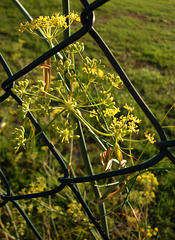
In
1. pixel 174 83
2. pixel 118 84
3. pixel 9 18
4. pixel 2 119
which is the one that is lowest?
pixel 174 83

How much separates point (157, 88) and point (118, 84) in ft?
9.40

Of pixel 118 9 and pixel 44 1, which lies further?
pixel 118 9

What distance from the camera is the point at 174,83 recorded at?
343 centimetres

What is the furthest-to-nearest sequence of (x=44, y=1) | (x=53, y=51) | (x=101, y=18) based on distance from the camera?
(x=101, y=18)
(x=44, y=1)
(x=53, y=51)

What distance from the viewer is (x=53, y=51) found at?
1.55ft

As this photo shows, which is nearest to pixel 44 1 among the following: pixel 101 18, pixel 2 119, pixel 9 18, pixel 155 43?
pixel 9 18

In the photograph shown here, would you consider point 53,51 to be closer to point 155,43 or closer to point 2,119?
point 2,119

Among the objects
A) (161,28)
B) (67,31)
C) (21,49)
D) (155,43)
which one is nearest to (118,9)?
(161,28)

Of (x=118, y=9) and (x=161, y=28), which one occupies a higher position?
(x=118, y=9)

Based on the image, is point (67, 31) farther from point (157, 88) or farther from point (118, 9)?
point (118, 9)

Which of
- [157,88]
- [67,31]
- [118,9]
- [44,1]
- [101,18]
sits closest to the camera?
[67,31]

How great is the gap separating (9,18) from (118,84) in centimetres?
506

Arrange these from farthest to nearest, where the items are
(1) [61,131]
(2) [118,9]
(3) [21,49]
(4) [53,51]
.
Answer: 1. (2) [118,9]
2. (3) [21,49]
3. (1) [61,131]
4. (4) [53,51]

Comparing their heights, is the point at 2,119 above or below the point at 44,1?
below
